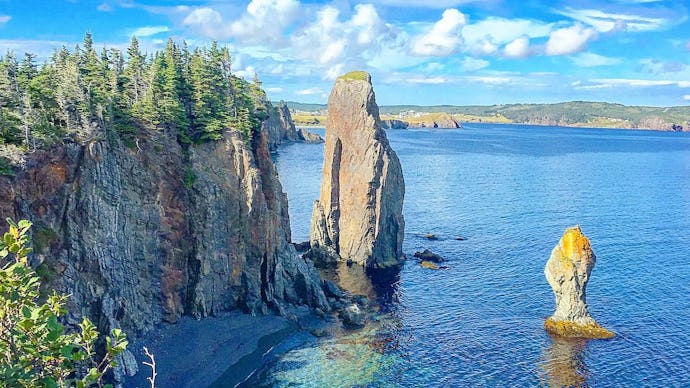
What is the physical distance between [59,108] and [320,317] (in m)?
34.5

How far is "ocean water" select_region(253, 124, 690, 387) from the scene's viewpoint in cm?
5269

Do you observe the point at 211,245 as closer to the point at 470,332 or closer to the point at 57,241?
the point at 57,241

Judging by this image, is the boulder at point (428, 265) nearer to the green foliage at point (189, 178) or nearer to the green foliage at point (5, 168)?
the green foliage at point (189, 178)

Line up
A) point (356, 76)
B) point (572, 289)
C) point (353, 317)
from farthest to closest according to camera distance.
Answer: point (356, 76) → point (353, 317) → point (572, 289)

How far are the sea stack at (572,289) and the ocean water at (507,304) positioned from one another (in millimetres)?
1824

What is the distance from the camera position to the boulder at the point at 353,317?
63153mm

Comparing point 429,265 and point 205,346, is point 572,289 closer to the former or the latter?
point 429,265

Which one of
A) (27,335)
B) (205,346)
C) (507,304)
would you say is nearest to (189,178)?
(205,346)

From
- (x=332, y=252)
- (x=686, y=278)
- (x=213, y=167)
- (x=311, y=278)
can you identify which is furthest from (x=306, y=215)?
(x=686, y=278)

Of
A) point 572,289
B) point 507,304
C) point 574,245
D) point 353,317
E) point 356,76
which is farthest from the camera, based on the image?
point 356,76

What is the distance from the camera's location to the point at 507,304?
227 ft

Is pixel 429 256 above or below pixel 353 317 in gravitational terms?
above

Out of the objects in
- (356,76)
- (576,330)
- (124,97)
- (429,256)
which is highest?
(356,76)

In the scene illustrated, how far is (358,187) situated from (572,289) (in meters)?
37.9
